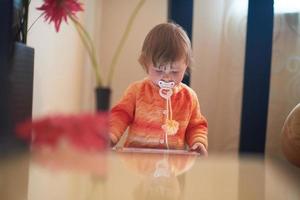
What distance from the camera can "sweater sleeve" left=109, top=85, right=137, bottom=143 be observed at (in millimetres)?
502

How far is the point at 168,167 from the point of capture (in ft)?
1.78

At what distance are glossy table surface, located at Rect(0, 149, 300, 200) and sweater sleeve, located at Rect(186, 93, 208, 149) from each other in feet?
0.08

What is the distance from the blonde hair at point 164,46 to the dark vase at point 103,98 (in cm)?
10

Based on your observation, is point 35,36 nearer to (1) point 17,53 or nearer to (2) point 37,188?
(1) point 17,53

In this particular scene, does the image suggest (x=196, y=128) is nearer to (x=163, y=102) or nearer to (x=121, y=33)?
(x=163, y=102)

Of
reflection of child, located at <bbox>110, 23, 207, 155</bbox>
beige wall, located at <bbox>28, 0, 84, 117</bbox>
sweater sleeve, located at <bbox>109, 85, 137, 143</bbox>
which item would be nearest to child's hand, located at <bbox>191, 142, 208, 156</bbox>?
Answer: reflection of child, located at <bbox>110, 23, 207, 155</bbox>

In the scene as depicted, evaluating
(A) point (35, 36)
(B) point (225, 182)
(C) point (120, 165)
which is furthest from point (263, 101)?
(A) point (35, 36)

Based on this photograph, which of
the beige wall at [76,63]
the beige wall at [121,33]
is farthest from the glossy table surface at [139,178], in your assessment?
the beige wall at [121,33]

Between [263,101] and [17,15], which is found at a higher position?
[17,15]

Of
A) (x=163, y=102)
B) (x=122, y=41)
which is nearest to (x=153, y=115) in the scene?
(x=163, y=102)

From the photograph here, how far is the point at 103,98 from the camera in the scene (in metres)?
0.44

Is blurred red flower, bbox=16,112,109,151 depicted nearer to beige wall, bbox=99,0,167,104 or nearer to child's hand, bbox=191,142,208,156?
beige wall, bbox=99,0,167,104

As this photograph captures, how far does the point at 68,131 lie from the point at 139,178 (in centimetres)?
17

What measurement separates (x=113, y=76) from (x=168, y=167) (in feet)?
0.57
